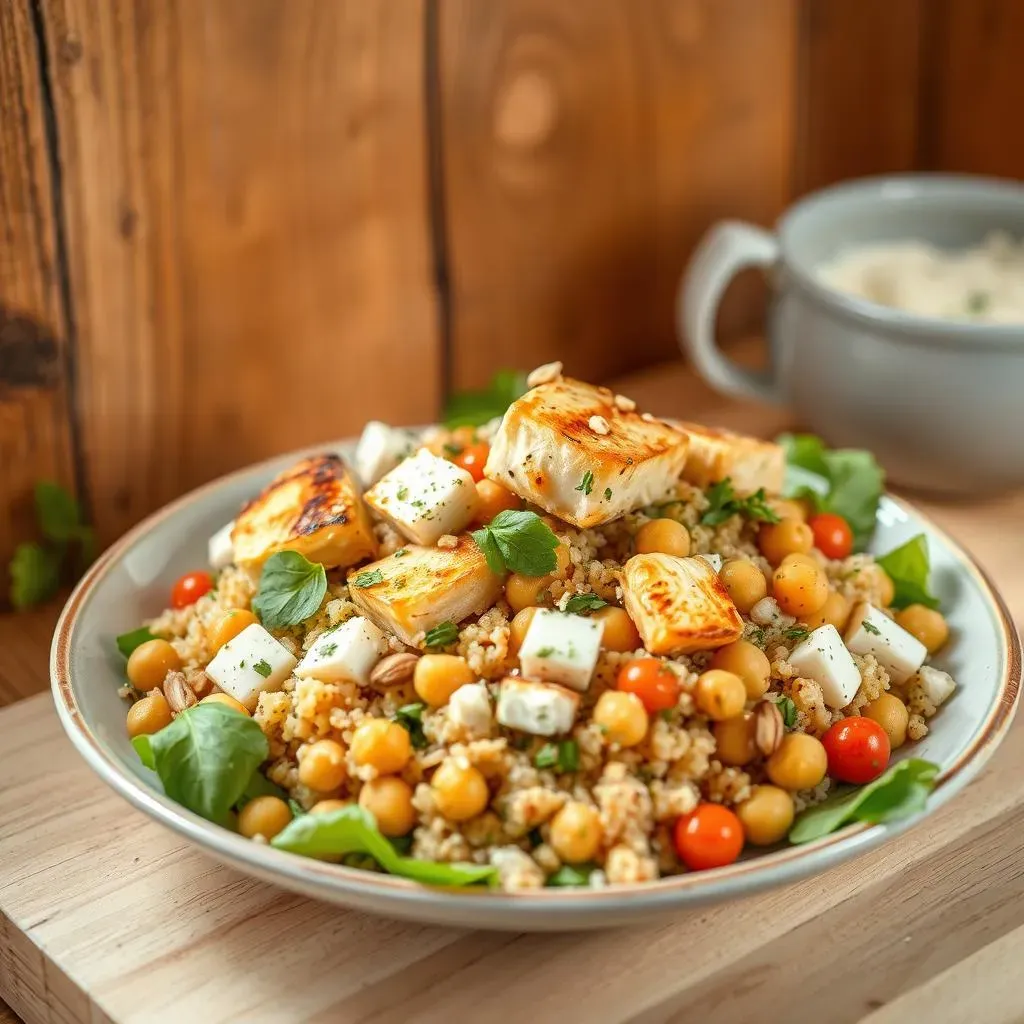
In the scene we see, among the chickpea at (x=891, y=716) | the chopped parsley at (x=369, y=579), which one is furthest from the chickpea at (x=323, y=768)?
the chickpea at (x=891, y=716)

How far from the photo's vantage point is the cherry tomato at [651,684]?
154cm

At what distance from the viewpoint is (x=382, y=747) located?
1.53m

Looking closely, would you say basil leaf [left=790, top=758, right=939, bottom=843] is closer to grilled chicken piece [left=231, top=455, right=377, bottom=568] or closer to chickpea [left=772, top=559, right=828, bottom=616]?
chickpea [left=772, top=559, right=828, bottom=616]

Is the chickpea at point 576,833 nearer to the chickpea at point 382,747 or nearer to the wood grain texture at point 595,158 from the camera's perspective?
the chickpea at point 382,747

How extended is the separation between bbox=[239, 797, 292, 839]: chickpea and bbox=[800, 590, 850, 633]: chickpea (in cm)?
70

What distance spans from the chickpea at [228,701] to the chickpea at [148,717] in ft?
0.21

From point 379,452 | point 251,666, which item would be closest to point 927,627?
point 379,452

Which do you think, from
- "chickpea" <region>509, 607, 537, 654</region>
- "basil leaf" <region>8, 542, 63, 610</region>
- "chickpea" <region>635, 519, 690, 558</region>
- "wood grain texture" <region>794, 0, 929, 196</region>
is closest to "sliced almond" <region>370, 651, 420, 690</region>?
"chickpea" <region>509, 607, 537, 654</region>

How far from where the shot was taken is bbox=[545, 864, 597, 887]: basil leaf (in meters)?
1.45

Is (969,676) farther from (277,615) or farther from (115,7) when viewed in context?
(115,7)

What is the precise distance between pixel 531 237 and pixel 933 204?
0.81 meters

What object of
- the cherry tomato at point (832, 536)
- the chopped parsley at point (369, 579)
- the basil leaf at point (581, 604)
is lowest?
the cherry tomato at point (832, 536)

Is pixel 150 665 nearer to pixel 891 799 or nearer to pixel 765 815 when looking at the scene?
pixel 765 815

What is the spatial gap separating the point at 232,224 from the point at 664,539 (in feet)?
3.42
